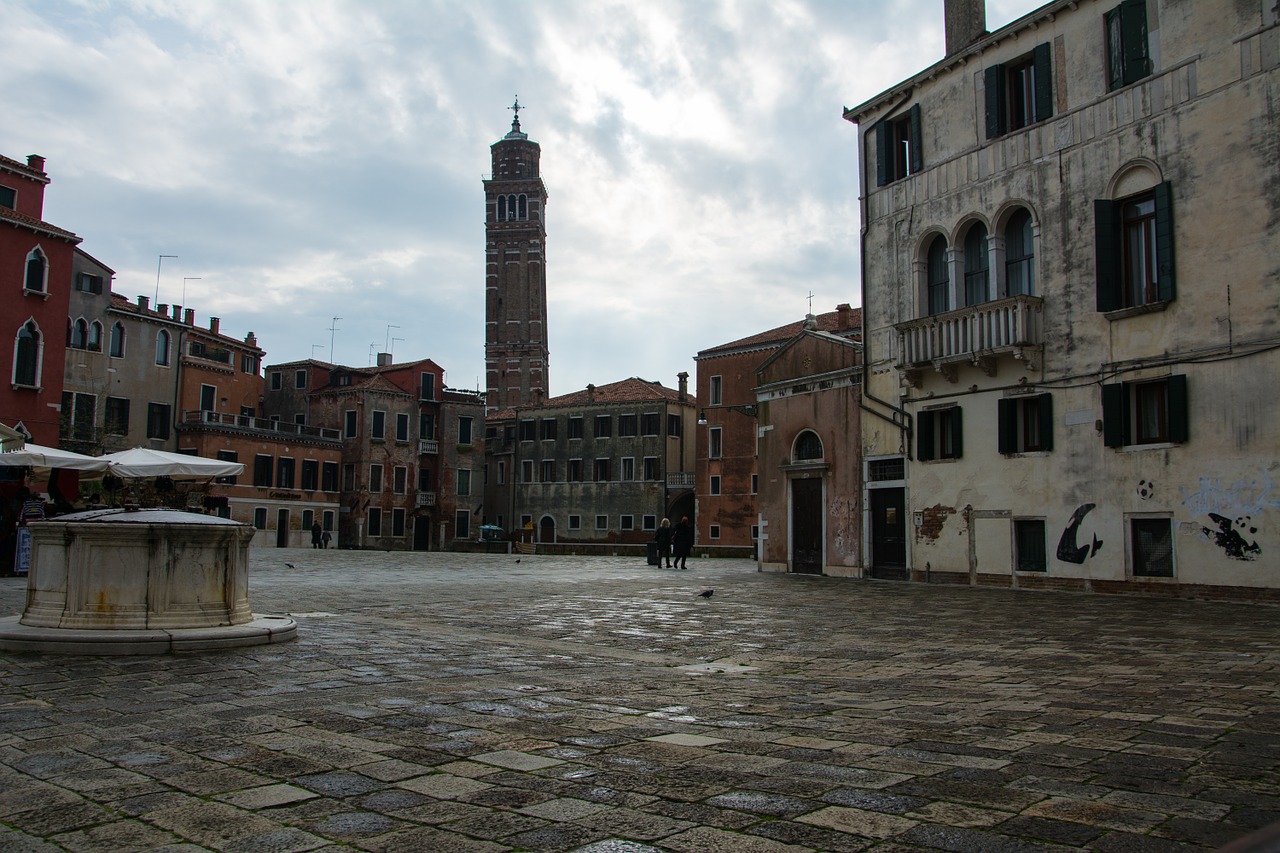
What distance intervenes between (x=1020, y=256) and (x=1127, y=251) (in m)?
2.39

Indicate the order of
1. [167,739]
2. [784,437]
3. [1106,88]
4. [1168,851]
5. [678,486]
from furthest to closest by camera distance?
[678,486] → [784,437] → [1106,88] → [167,739] → [1168,851]

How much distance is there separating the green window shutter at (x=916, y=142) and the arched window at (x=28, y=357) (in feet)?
86.8

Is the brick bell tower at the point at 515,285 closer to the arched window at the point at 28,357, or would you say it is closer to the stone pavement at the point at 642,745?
the arched window at the point at 28,357

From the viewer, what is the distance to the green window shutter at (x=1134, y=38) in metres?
17.1

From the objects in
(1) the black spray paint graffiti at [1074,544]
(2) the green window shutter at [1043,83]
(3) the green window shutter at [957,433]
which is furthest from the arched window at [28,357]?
(1) the black spray paint graffiti at [1074,544]

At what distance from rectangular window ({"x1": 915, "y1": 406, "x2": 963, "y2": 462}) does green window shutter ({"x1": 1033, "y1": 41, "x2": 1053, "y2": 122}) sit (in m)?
5.94

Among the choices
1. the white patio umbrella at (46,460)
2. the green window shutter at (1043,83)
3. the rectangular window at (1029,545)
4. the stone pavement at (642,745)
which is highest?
the green window shutter at (1043,83)

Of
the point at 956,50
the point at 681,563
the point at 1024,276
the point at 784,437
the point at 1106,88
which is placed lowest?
the point at 681,563

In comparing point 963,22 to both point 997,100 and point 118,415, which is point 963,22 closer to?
point 997,100

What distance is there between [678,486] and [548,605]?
145ft

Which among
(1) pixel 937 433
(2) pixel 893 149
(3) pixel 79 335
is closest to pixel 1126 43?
(2) pixel 893 149

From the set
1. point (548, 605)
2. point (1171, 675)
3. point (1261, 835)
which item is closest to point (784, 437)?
point (548, 605)

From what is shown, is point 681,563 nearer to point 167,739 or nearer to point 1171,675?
point 1171,675

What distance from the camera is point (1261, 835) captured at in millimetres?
936
